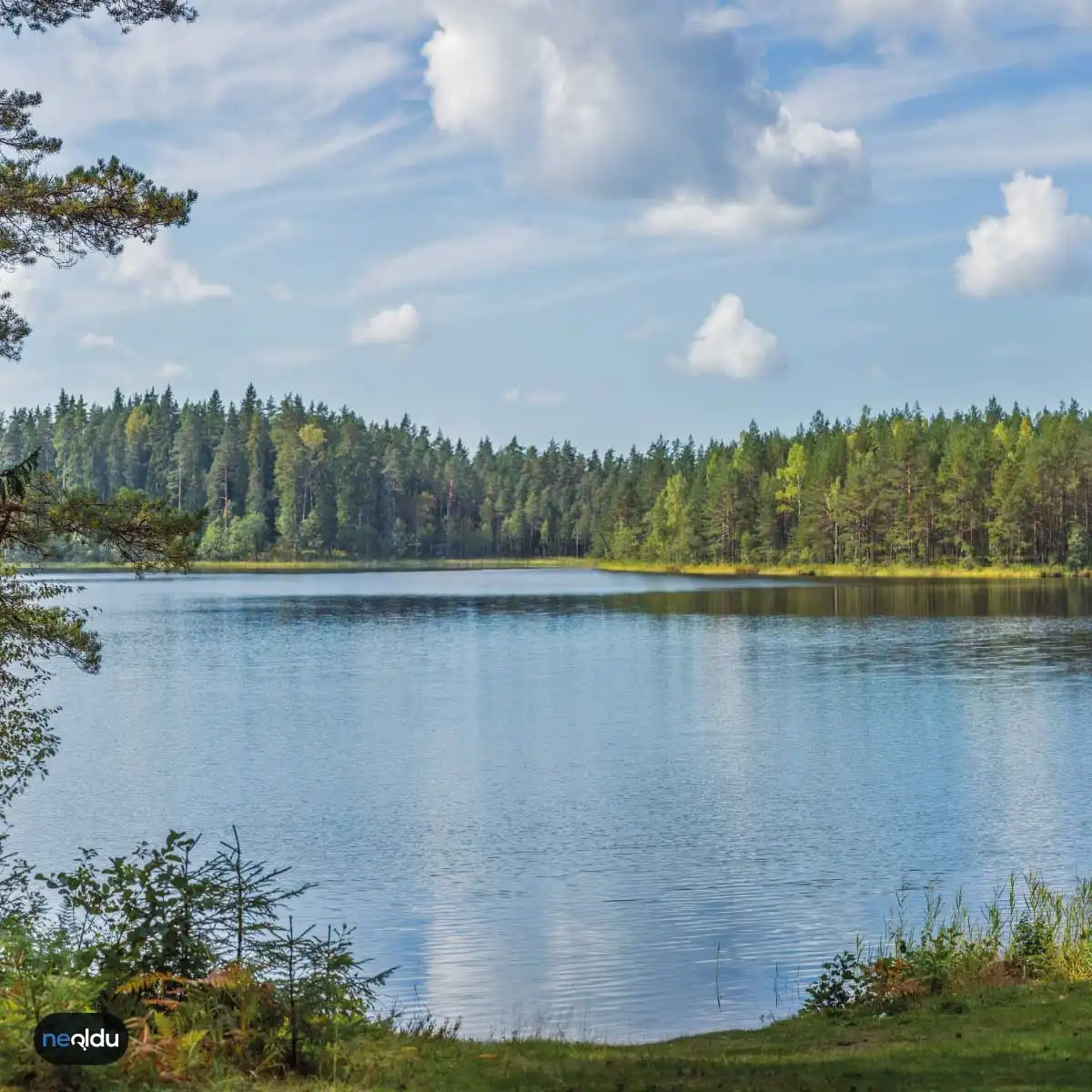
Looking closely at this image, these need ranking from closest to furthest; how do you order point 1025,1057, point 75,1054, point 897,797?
point 75,1054, point 1025,1057, point 897,797

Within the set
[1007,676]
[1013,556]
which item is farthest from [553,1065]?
[1013,556]

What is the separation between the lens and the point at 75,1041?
24.8 feet

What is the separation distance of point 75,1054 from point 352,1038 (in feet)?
8.40

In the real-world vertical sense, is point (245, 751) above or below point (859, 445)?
below

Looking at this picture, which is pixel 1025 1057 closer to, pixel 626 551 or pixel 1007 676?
pixel 1007 676

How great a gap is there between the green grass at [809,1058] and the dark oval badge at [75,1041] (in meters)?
1.06

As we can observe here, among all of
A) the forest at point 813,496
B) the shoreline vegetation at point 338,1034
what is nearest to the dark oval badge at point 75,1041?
the shoreline vegetation at point 338,1034

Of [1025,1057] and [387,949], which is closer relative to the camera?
[1025,1057]

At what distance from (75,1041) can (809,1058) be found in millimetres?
5584

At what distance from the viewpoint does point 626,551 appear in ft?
651

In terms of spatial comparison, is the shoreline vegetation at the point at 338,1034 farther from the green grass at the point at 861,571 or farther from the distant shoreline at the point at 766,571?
the green grass at the point at 861,571

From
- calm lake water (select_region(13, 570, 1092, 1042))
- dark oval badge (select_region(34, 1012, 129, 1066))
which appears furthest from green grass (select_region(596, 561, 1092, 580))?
dark oval badge (select_region(34, 1012, 129, 1066))

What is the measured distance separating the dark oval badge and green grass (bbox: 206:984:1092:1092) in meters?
1.06

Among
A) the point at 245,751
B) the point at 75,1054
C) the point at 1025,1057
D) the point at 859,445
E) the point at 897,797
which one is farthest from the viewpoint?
the point at 859,445
